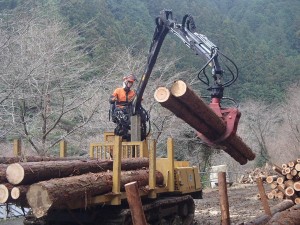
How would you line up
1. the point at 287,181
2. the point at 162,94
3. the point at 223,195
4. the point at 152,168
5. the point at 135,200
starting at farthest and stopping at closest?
the point at 287,181, the point at 152,168, the point at 223,195, the point at 162,94, the point at 135,200

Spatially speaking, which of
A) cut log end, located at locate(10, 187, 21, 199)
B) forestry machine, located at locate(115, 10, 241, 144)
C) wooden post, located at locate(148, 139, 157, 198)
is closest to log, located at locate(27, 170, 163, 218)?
cut log end, located at locate(10, 187, 21, 199)

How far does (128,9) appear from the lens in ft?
132

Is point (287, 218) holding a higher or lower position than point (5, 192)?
lower

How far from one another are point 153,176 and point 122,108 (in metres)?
2.38

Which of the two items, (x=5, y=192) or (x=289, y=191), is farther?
(x=289, y=191)

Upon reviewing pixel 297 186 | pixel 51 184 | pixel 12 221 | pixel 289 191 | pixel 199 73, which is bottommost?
pixel 12 221

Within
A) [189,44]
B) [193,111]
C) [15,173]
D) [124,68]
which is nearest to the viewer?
[193,111]

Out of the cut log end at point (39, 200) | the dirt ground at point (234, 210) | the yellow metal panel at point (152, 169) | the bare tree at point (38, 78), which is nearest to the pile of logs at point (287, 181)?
the dirt ground at point (234, 210)

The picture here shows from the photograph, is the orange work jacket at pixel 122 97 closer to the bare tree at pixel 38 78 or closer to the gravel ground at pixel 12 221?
the bare tree at pixel 38 78

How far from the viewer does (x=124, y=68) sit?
2038cm

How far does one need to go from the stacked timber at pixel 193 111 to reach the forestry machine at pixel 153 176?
257 mm

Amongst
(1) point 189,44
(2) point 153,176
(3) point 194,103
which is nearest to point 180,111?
(3) point 194,103

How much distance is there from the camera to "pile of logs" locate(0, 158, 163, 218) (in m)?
5.36

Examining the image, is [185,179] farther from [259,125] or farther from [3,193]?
[259,125]
